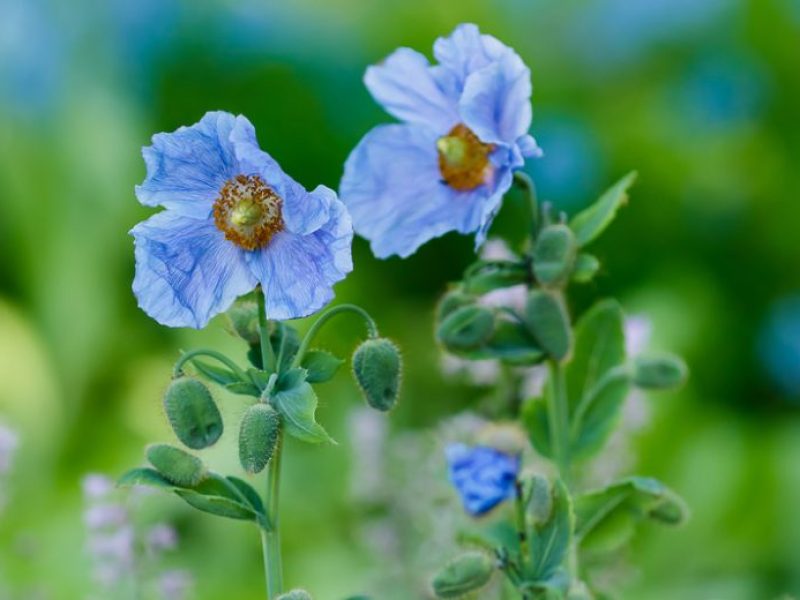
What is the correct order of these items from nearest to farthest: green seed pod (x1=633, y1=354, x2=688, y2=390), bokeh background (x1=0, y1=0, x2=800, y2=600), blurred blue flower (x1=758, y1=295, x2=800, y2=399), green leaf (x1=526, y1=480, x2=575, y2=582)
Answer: green leaf (x1=526, y1=480, x2=575, y2=582) < green seed pod (x1=633, y1=354, x2=688, y2=390) < bokeh background (x1=0, y1=0, x2=800, y2=600) < blurred blue flower (x1=758, y1=295, x2=800, y2=399)

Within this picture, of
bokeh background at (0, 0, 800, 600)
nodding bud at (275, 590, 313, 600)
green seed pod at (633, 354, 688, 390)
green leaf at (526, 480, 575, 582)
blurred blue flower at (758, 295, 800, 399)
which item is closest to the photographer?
nodding bud at (275, 590, 313, 600)

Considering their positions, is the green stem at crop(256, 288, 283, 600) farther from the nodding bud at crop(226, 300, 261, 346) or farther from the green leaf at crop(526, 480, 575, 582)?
the green leaf at crop(526, 480, 575, 582)

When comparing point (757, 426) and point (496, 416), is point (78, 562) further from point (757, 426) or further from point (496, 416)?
point (757, 426)

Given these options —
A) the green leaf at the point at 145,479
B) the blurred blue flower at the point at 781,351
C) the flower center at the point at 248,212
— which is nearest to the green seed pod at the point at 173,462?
the green leaf at the point at 145,479

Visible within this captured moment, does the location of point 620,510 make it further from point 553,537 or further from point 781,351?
point 781,351

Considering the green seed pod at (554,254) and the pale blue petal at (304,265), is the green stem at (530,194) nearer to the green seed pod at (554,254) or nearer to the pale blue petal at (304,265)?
the green seed pod at (554,254)

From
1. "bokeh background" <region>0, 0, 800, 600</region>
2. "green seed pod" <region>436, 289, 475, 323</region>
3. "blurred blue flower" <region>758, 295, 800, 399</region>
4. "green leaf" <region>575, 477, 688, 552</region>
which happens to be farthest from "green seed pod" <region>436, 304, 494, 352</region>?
"blurred blue flower" <region>758, 295, 800, 399</region>

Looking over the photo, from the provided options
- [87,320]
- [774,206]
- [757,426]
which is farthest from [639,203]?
[87,320]

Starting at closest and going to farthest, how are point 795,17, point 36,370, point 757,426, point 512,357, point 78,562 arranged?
1. point 512,357
2. point 78,562
3. point 757,426
4. point 36,370
5. point 795,17
